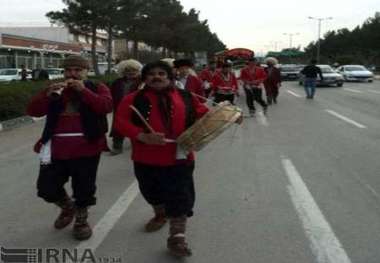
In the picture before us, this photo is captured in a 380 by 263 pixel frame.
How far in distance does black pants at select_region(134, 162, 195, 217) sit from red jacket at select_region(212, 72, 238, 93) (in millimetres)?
9943

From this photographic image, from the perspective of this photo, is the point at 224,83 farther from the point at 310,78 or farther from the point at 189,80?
the point at 310,78

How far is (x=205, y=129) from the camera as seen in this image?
203 inches

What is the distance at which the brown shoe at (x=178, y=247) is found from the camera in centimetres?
521

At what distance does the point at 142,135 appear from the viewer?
5.23 metres

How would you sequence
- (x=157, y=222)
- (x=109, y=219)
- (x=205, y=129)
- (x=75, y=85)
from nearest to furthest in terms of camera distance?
1. (x=205, y=129)
2. (x=75, y=85)
3. (x=157, y=222)
4. (x=109, y=219)

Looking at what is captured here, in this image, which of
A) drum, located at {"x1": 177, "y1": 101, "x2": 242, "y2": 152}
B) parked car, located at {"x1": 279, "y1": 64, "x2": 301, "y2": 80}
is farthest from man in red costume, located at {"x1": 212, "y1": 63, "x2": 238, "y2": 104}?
parked car, located at {"x1": 279, "y1": 64, "x2": 301, "y2": 80}

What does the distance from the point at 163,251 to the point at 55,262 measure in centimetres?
90

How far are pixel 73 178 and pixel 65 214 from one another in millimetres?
507

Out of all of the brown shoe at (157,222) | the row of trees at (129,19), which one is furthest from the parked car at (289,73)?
the brown shoe at (157,222)

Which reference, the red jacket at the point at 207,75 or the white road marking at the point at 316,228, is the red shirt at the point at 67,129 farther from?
the red jacket at the point at 207,75

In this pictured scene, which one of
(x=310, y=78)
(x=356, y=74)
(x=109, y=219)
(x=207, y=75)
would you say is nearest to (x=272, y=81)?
(x=310, y=78)

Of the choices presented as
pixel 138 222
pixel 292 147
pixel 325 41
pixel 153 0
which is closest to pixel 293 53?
pixel 325 41

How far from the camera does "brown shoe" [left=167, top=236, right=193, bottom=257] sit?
521cm

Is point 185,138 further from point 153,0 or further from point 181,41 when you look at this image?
point 181,41
